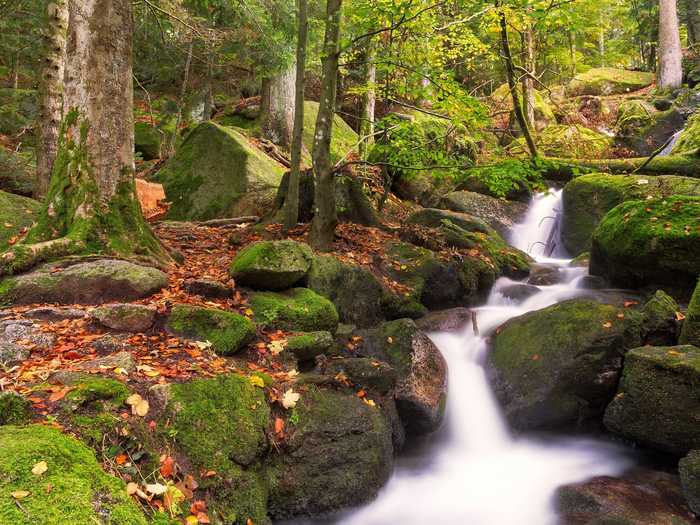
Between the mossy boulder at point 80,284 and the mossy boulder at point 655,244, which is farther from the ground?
the mossy boulder at point 655,244

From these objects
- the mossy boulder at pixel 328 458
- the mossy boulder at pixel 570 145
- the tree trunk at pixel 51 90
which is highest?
the mossy boulder at pixel 570 145

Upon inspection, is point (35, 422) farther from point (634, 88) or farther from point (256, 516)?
point (634, 88)

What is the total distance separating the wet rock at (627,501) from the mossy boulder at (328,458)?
1770 millimetres

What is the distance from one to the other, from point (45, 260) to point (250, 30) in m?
7.04

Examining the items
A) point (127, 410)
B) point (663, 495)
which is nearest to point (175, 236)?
point (127, 410)

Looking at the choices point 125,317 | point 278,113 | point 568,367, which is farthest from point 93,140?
point 278,113

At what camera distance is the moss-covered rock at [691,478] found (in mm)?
4383

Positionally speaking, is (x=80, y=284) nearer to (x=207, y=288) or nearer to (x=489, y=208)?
(x=207, y=288)

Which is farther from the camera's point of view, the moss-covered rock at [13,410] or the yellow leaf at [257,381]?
the yellow leaf at [257,381]

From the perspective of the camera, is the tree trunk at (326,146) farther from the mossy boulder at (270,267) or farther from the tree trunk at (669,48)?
the tree trunk at (669,48)

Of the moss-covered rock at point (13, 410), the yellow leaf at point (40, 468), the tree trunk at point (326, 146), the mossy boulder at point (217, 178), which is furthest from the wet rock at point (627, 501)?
the mossy boulder at point (217, 178)

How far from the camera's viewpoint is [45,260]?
5.28 meters

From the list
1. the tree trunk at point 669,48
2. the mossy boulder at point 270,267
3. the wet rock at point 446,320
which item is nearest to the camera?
the mossy boulder at point 270,267

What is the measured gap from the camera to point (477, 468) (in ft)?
18.6
